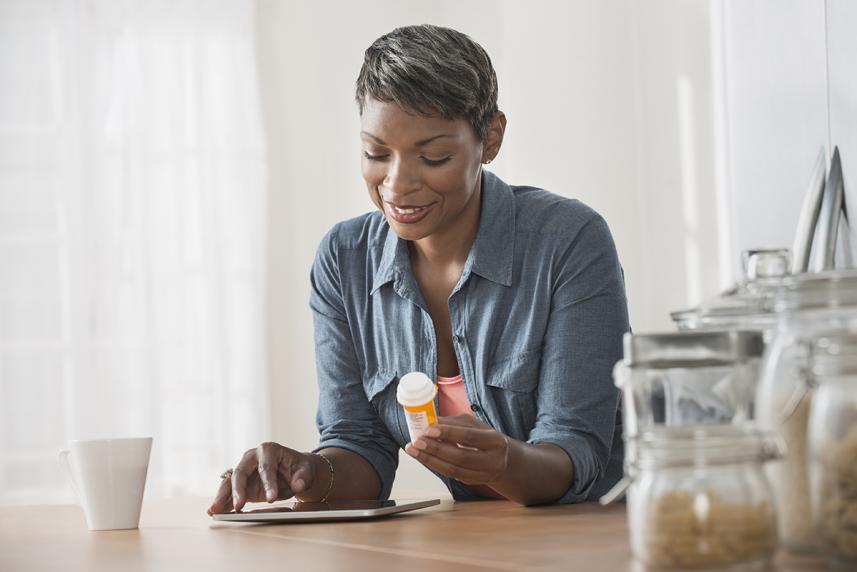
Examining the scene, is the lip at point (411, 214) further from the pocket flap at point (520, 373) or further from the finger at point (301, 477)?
the finger at point (301, 477)

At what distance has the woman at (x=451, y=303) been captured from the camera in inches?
57.2

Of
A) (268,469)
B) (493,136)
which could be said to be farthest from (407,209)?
(268,469)

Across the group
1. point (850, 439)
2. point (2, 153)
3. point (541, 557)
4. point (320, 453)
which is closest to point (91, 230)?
point (2, 153)

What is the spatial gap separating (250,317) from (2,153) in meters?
0.99

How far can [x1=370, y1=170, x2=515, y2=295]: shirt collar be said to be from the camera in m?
1.60

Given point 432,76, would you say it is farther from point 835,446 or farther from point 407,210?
point 835,446

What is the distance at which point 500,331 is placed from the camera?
5.20 ft

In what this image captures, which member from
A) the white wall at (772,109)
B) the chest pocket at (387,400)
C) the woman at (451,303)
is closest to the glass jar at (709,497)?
the woman at (451,303)

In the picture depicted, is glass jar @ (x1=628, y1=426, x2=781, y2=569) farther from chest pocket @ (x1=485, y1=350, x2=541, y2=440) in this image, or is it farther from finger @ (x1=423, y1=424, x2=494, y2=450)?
chest pocket @ (x1=485, y1=350, x2=541, y2=440)

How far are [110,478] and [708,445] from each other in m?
0.82

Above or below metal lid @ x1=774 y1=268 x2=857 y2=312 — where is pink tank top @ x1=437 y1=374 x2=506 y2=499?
below

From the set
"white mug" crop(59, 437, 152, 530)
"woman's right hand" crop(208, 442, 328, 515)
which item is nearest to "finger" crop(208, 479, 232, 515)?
"woman's right hand" crop(208, 442, 328, 515)

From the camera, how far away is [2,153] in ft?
11.9

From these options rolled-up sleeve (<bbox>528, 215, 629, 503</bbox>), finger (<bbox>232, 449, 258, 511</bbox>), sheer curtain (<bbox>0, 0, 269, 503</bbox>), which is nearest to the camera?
finger (<bbox>232, 449, 258, 511</bbox>)
